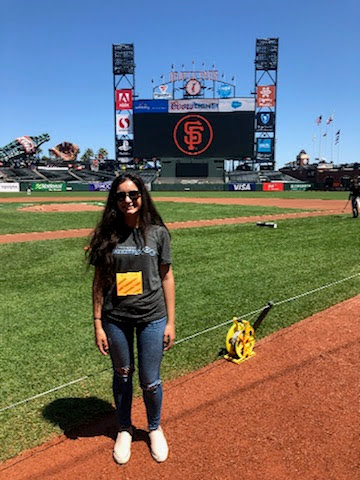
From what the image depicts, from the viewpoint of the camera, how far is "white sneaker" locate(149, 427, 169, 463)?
113 inches

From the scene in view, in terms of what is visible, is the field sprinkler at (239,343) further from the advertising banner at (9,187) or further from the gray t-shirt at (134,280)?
the advertising banner at (9,187)

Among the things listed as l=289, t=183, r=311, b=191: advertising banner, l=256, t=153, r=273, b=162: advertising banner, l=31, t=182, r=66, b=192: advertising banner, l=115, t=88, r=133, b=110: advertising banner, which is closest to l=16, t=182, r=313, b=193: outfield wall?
l=31, t=182, r=66, b=192: advertising banner

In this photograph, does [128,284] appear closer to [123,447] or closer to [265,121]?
[123,447]

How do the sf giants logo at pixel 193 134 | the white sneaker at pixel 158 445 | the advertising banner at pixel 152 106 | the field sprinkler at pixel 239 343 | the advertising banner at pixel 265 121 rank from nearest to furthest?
the white sneaker at pixel 158 445 → the field sprinkler at pixel 239 343 → the sf giants logo at pixel 193 134 → the advertising banner at pixel 152 106 → the advertising banner at pixel 265 121

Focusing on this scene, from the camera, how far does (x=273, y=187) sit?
59281 mm

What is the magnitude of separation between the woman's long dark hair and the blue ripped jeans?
398 millimetres

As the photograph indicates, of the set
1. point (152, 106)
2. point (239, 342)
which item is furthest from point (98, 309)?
point (152, 106)

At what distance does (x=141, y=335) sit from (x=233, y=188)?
55.5 m

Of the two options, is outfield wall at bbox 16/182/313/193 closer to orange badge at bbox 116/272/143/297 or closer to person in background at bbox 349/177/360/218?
person in background at bbox 349/177/360/218

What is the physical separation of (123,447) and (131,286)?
1.27 meters

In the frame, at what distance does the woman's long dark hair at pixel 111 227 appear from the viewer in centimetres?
277

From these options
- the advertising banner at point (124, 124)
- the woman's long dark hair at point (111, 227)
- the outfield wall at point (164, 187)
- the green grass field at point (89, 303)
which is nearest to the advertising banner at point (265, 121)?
the outfield wall at point (164, 187)

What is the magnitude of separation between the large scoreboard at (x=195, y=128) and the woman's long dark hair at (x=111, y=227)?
5284cm

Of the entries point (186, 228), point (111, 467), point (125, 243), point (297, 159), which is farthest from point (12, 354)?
point (297, 159)
